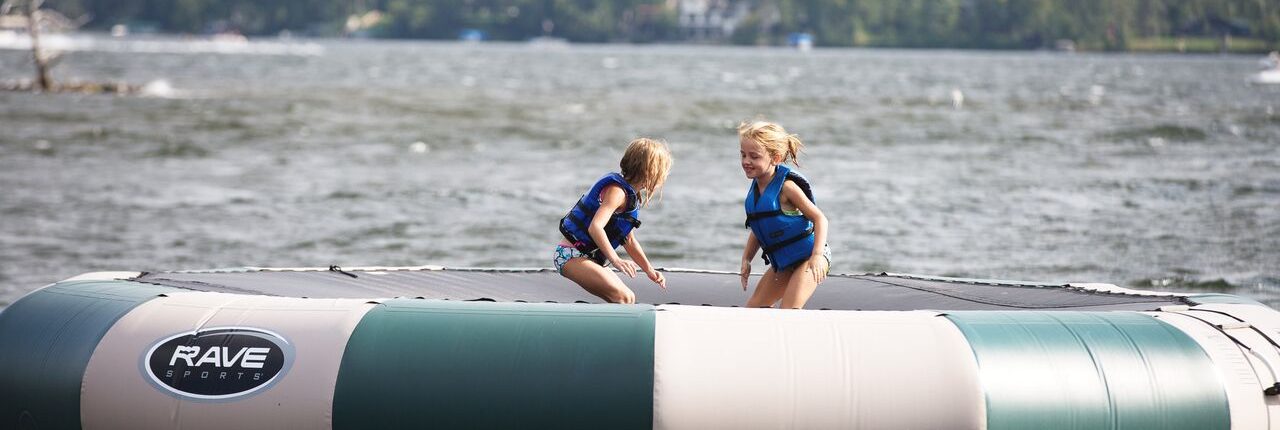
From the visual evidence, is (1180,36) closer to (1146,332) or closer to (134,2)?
(1146,332)

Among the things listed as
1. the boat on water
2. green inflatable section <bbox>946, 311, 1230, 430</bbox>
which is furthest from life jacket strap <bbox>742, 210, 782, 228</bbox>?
green inflatable section <bbox>946, 311, 1230, 430</bbox>

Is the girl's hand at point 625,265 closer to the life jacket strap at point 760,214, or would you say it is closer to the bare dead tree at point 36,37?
the life jacket strap at point 760,214

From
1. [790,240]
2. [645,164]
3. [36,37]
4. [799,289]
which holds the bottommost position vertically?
[799,289]

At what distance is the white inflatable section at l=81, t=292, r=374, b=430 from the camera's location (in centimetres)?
567

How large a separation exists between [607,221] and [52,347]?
2.47 metres

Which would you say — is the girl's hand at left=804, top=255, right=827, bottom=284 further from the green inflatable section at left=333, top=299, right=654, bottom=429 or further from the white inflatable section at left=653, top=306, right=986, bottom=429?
the green inflatable section at left=333, top=299, right=654, bottom=429

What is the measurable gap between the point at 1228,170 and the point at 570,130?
1496 centimetres

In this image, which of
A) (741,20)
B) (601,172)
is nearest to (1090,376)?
(601,172)

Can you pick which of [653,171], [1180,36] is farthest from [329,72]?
[653,171]

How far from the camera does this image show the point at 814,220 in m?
6.74

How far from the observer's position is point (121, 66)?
78.9 m

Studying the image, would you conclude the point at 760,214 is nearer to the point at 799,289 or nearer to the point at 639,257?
the point at 799,289

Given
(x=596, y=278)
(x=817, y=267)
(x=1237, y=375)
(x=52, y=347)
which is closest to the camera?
(x=1237, y=375)

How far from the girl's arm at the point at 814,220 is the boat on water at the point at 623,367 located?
30.7 inches
